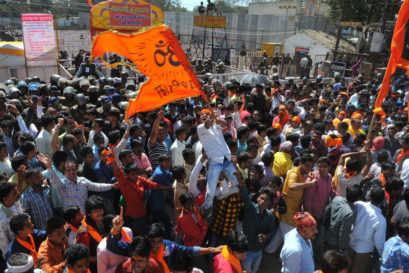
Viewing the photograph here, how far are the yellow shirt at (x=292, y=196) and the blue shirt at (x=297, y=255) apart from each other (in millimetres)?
1021

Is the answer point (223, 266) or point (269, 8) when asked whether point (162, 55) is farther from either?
point (269, 8)

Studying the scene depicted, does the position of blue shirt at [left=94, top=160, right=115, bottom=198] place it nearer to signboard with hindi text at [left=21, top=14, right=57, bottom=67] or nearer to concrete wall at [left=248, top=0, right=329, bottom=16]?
signboard with hindi text at [left=21, top=14, right=57, bottom=67]

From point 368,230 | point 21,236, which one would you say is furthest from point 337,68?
point 21,236

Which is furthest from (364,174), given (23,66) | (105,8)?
(105,8)

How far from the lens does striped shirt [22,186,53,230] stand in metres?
3.53

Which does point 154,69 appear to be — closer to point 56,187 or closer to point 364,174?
point 56,187

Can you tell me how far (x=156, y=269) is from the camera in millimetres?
2840

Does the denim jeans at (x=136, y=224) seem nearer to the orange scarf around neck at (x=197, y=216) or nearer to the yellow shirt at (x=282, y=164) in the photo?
the orange scarf around neck at (x=197, y=216)

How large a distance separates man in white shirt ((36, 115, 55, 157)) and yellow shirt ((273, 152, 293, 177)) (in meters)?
→ 3.36

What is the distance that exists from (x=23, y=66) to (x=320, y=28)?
101 ft

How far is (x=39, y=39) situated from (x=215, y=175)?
32.9 feet

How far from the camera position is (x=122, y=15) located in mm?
16953

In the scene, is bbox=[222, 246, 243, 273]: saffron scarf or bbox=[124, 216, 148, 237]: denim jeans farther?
bbox=[124, 216, 148, 237]: denim jeans

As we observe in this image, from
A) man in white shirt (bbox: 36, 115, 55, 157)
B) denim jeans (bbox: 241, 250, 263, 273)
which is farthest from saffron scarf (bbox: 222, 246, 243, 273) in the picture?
man in white shirt (bbox: 36, 115, 55, 157)
